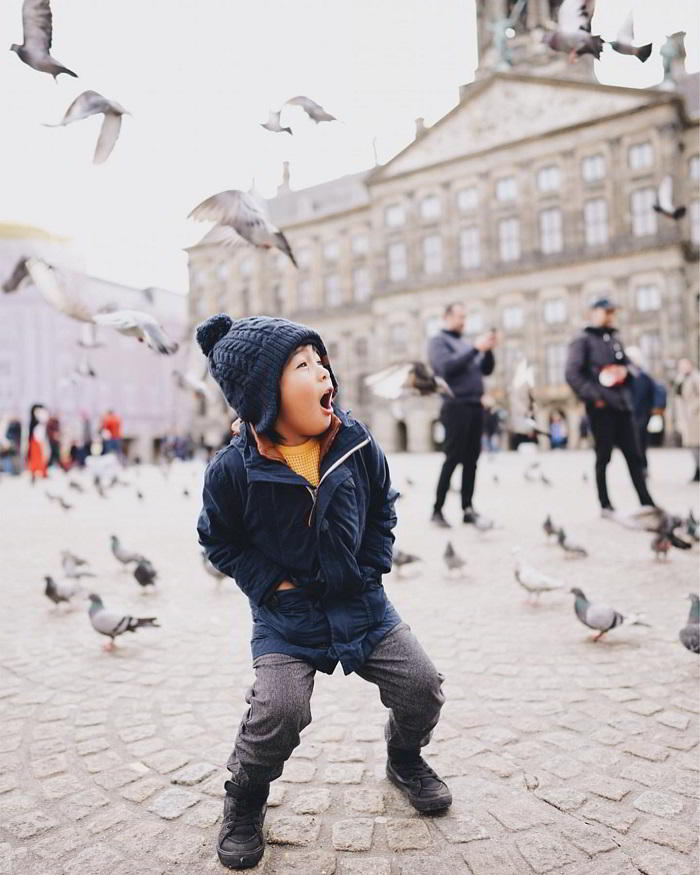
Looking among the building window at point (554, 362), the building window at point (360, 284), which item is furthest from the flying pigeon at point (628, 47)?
the building window at point (360, 284)

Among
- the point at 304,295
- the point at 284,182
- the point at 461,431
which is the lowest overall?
the point at 461,431

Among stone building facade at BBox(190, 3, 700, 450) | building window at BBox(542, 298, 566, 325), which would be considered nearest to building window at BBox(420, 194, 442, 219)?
stone building facade at BBox(190, 3, 700, 450)

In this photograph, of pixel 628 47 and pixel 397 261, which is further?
pixel 397 261

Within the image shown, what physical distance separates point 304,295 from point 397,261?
31.0ft

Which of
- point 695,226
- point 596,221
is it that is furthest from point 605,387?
point 695,226

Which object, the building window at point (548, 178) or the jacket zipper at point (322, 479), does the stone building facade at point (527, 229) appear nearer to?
the building window at point (548, 178)

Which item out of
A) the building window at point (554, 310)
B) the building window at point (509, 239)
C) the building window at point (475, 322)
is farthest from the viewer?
the building window at point (475, 322)

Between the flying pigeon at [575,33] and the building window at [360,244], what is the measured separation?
45.1 metres

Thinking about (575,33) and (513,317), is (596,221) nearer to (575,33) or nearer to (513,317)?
(513,317)

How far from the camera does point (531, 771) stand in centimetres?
232

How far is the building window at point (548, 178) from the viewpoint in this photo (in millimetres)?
37312

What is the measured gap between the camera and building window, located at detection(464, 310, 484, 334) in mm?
39562

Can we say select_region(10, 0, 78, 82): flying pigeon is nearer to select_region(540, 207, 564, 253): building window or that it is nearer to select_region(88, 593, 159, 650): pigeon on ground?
select_region(88, 593, 159, 650): pigeon on ground

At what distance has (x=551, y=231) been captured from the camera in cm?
3803
